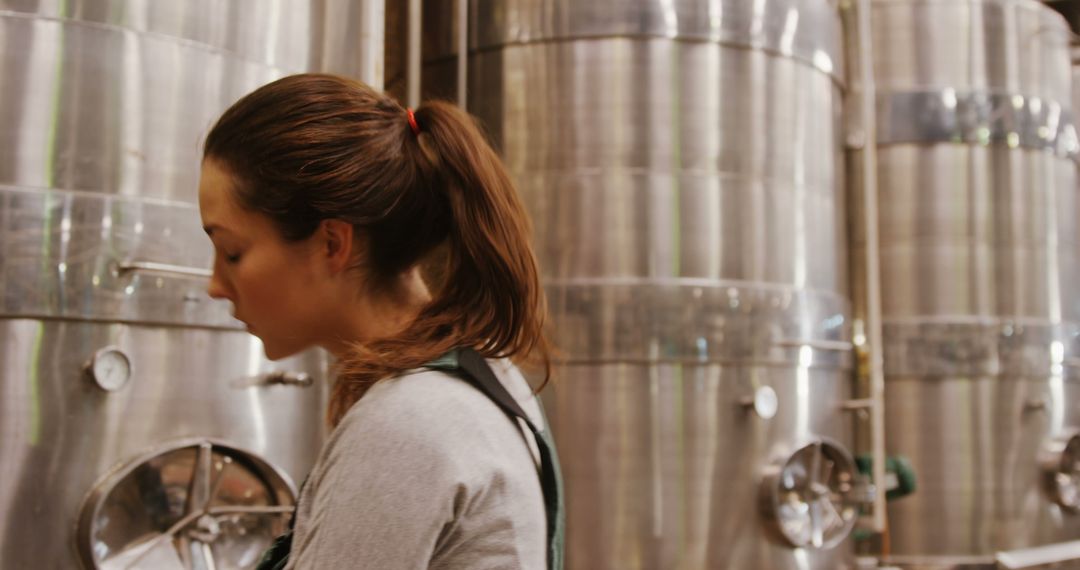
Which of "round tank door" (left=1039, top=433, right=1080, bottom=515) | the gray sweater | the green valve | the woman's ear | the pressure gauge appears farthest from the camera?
"round tank door" (left=1039, top=433, right=1080, bottom=515)

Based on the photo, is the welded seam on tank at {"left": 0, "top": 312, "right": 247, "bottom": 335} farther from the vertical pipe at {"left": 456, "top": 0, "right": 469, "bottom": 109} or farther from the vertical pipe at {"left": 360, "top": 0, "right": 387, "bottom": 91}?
the vertical pipe at {"left": 456, "top": 0, "right": 469, "bottom": 109}

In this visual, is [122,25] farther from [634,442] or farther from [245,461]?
[634,442]

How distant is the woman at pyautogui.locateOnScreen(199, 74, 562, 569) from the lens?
1.09 m

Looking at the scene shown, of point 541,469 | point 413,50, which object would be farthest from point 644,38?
point 541,469

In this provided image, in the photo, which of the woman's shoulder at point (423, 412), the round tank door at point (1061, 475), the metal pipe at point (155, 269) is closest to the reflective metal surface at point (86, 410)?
the metal pipe at point (155, 269)

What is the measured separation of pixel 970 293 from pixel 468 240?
287 inches

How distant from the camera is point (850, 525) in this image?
6.50 metres

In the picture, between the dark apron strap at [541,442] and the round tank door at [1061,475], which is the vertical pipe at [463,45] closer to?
the round tank door at [1061,475]

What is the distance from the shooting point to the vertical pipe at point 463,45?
635 centimetres

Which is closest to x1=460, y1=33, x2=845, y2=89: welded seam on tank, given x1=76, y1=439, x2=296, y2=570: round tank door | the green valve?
the green valve

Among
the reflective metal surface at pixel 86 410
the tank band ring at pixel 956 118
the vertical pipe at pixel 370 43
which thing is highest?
the tank band ring at pixel 956 118

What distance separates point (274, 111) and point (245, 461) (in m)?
3.41

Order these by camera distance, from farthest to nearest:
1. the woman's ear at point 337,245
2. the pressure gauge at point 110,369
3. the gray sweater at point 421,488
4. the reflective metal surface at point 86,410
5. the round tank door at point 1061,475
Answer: the round tank door at point 1061,475 < the pressure gauge at point 110,369 < the reflective metal surface at point 86,410 < the woman's ear at point 337,245 < the gray sweater at point 421,488

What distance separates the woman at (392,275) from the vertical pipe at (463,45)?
16.7ft
